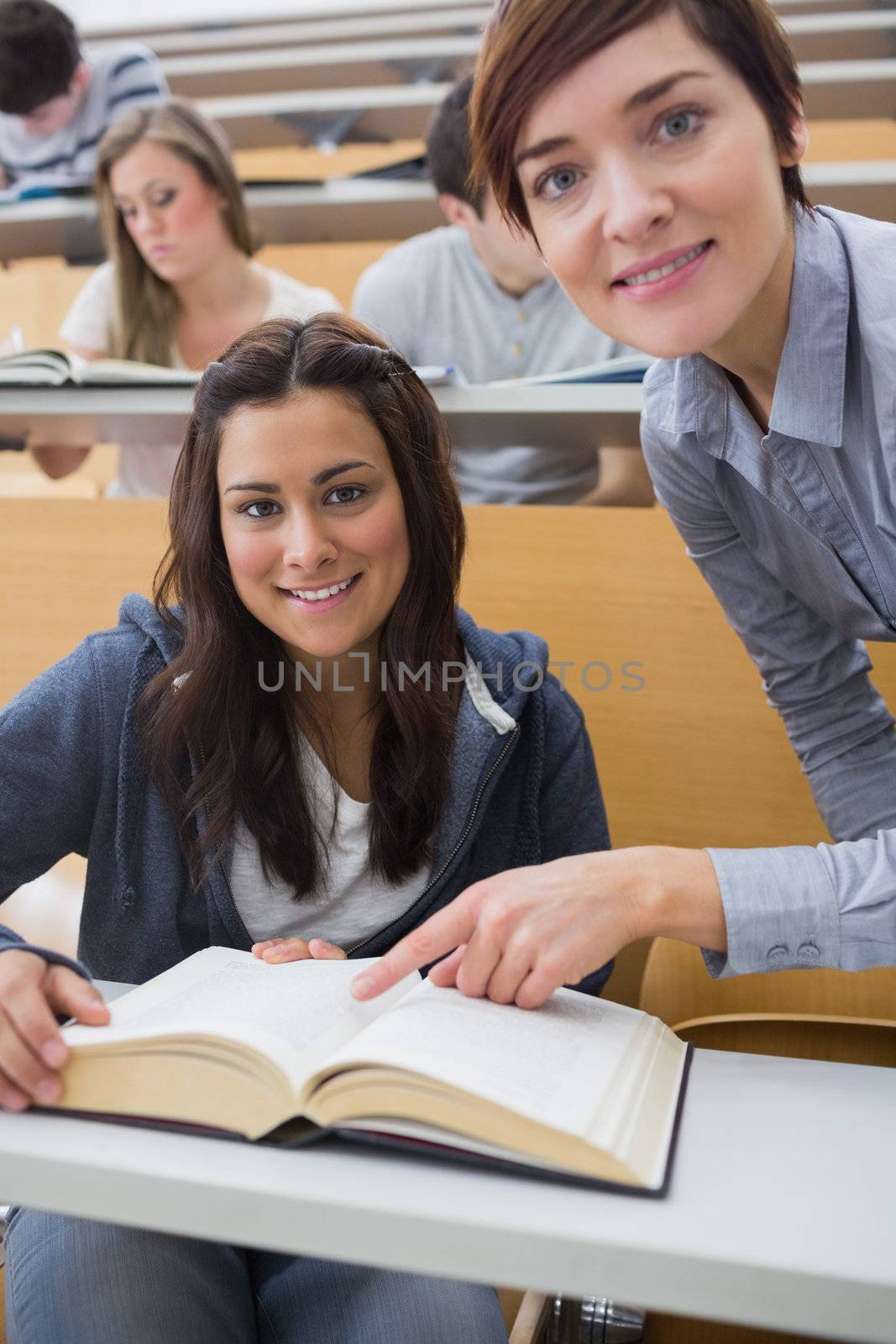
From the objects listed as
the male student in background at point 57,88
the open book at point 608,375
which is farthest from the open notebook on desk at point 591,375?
the male student in background at point 57,88

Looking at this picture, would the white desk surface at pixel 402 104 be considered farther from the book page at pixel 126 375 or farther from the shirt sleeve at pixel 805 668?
the shirt sleeve at pixel 805 668

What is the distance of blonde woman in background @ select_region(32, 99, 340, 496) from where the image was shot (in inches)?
81.4

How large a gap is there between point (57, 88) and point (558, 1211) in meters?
2.69

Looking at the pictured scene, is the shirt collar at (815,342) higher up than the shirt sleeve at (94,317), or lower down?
lower down

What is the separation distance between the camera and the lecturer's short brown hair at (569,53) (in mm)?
700

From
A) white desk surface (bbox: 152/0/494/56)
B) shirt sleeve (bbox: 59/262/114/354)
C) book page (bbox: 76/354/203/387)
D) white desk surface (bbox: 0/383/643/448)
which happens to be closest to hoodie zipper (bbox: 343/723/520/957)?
white desk surface (bbox: 0/383/643/448)

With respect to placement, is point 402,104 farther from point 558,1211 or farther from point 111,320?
point 558,1211

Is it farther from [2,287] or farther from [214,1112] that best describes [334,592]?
[2,287]

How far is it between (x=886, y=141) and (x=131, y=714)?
2146 mm

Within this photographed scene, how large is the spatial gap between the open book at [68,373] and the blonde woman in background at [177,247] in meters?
0.50

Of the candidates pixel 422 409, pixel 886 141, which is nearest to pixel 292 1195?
pixel 422 409

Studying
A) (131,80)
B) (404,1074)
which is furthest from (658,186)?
(131,80)

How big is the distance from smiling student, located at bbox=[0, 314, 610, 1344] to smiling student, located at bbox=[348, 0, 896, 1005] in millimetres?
296

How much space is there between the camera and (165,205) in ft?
6.80
